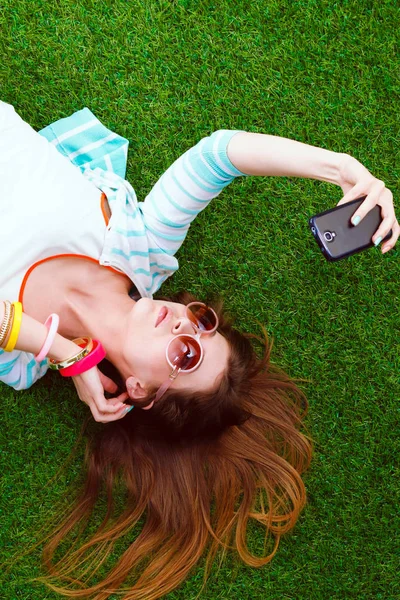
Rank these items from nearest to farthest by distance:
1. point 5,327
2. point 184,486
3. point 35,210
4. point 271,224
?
1. point 5,327
2. point 35,210
3. point 184,486
4. point 271,224

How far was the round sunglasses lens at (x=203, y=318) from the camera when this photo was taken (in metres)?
2.25

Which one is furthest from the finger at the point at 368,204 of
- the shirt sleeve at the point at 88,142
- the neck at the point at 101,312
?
the shirt sleeve at the point at 88,142

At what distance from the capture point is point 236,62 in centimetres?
294

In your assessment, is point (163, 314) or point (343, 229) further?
point (163, 314)

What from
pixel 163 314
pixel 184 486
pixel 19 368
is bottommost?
pixel 184 486

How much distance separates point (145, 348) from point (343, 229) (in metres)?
0.88

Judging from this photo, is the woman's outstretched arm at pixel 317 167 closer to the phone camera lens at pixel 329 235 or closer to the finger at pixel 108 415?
the phone camera lens at pixel 329 235

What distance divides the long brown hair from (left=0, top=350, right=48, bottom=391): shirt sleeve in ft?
1.44

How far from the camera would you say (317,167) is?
6.97ft

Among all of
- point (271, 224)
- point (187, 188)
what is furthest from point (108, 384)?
point (271, 224)

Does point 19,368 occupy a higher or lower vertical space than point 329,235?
lower

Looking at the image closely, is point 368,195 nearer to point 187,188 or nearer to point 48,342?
point 187,188


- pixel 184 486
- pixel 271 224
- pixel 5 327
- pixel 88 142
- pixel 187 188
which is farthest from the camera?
pixel 271 224

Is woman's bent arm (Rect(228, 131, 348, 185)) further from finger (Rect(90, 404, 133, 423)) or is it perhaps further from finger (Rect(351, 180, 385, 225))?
finger (Rect(90, 404, 133, 423))
